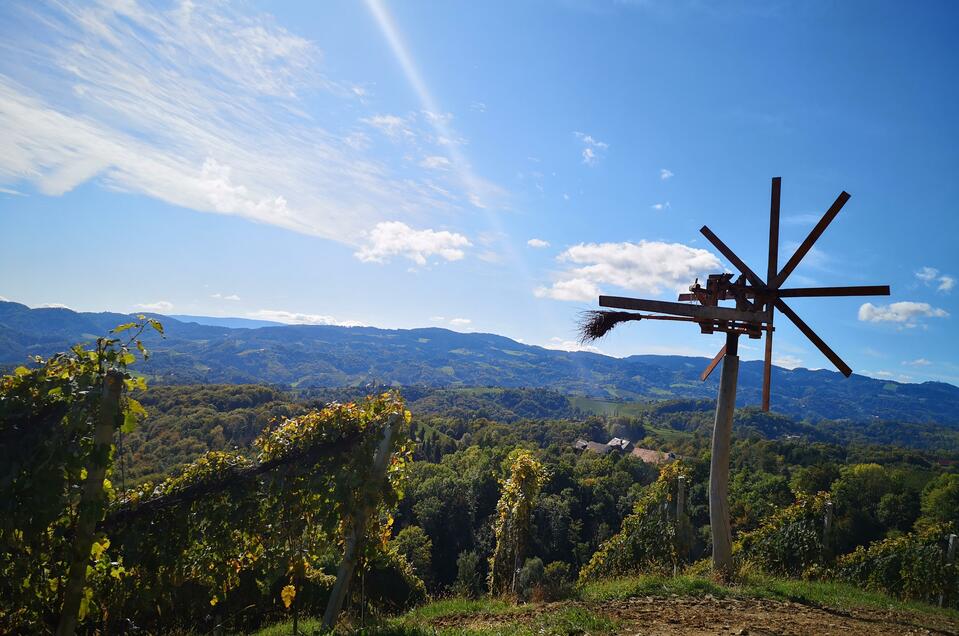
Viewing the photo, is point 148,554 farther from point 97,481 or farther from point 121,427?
point 121,427

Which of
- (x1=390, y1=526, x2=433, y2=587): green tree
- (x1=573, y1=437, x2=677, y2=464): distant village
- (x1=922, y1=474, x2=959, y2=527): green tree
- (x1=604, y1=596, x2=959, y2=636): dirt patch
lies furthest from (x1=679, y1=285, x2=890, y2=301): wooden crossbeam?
(x1=573, y1=437, x2=677, y2=464): distant village

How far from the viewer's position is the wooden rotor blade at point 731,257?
7.43 meters

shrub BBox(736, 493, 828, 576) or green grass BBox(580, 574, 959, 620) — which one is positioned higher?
green grass BBox(580, 574, 959, 620)

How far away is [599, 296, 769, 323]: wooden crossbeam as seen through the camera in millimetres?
7098

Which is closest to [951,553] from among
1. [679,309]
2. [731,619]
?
[731,619]

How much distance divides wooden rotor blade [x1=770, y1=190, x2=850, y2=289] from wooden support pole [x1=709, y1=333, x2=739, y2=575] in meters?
1.14

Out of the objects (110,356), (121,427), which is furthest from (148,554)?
(110,356)

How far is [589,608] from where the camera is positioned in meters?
6.43

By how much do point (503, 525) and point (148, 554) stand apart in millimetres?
11066

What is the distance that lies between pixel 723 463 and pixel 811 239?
3.78 meters

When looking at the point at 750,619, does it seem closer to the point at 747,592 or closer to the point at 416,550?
the point at 747,592

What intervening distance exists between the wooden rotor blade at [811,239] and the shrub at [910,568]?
8.61 meters

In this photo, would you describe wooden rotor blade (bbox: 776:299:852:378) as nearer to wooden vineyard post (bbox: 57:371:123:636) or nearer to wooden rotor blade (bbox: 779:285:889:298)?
wooden rotor blade (bbox: 779:285:889:298)

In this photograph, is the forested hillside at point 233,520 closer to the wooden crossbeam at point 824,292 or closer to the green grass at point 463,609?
the green grass at point 463,609
